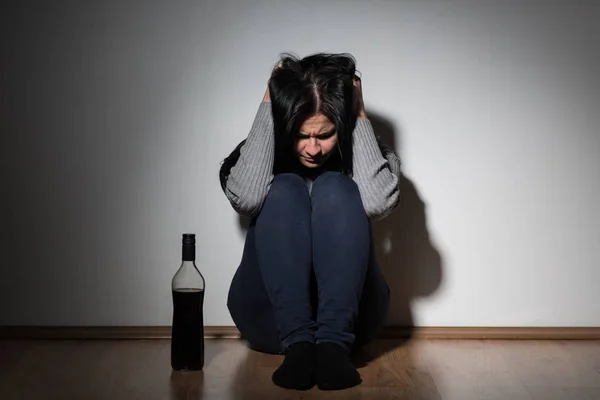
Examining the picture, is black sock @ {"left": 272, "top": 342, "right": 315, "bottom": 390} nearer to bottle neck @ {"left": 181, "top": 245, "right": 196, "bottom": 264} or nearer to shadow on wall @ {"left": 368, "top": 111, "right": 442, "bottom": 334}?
bottle neck @ {"left": 181, "top": 245, "right": 196, "bottom": 264}

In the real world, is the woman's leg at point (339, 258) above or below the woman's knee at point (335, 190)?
below

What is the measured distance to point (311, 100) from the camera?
2.05m

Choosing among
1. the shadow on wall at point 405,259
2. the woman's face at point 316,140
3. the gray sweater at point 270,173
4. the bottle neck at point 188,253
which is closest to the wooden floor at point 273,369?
the shadow on wall at point 405,259

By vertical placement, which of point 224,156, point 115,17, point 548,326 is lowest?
point 548,326

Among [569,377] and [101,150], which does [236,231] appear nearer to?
[101,150]

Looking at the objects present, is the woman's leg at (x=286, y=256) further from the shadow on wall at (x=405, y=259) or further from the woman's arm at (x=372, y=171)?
the shadow on wall at (x=405, y=259)

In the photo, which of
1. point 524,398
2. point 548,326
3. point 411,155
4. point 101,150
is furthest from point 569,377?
point 101,150

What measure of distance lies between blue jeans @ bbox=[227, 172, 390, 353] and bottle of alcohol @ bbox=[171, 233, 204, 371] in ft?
0.48

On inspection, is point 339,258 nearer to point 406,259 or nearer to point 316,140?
point 316,140

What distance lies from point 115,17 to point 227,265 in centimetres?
74

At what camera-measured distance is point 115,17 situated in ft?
7.96

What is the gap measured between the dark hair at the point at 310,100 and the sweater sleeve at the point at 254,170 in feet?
0.10

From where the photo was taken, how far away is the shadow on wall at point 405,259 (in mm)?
2494

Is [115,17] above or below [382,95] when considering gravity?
above
